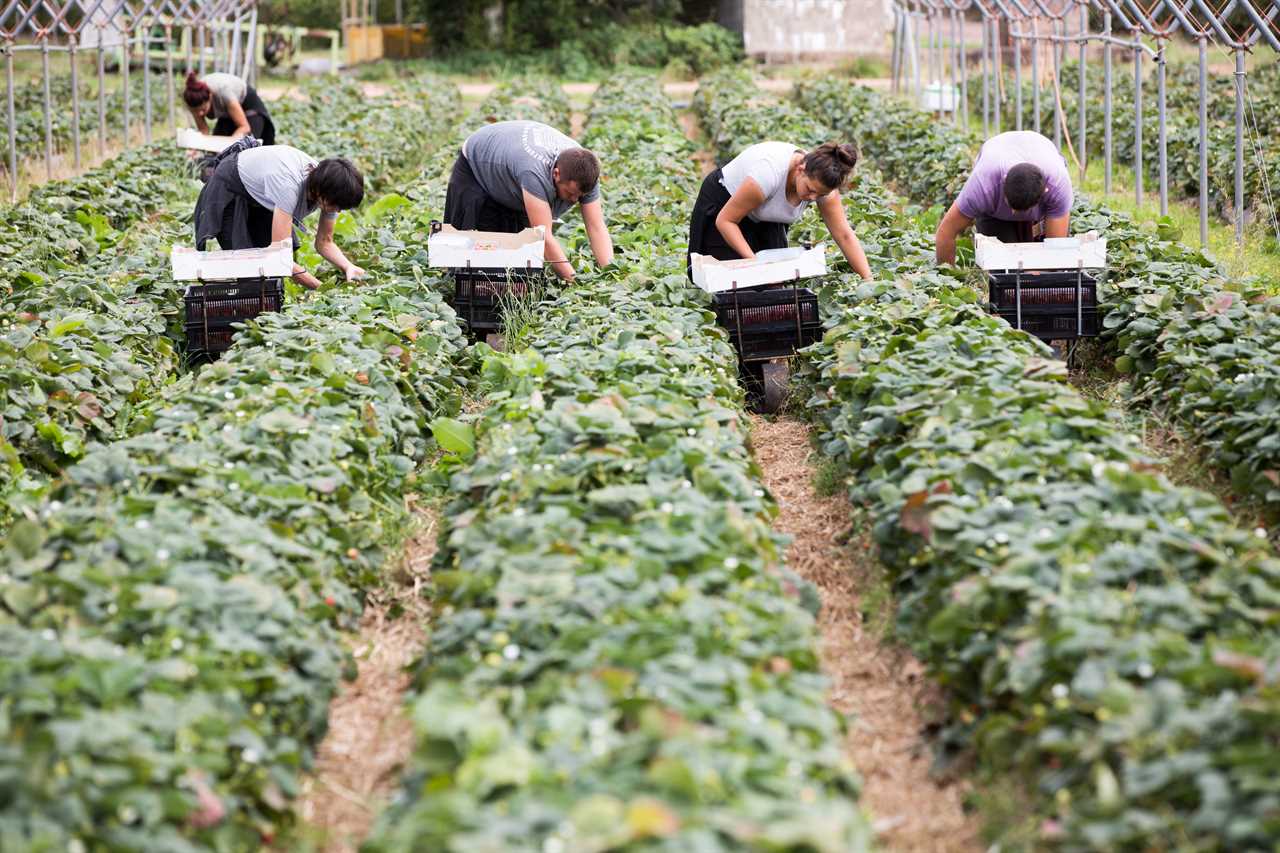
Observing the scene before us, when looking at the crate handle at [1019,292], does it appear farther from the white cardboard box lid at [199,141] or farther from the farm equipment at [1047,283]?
the white cardboard box lid at [199,141]

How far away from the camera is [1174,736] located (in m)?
3.28

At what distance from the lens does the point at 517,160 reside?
25.2 ft

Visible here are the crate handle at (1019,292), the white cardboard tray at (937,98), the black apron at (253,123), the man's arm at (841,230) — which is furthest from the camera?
the white cardboard tray at (937,98)

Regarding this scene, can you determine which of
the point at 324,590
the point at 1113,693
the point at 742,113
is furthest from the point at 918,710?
the point at 742,113

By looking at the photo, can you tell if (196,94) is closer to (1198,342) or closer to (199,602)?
(1198,342)

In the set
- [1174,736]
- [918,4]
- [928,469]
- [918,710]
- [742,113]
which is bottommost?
[918,710]

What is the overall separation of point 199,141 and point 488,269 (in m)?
4.00

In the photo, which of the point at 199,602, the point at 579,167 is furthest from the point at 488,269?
the point at 199,602

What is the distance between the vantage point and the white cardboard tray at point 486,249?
7793 millimetres

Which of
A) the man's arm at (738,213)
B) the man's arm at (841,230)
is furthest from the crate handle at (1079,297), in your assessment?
the man's arm at (738,213)

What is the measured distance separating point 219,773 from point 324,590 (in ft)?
3.60

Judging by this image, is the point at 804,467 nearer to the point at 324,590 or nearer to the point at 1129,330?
the point at 1129,330

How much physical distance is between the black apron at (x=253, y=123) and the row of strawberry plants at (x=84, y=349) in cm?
126

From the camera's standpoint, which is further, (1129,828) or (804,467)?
(804,467)
